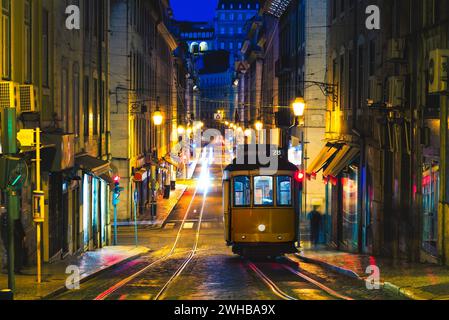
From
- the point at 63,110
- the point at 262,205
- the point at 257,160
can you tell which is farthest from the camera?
the point at 257,160

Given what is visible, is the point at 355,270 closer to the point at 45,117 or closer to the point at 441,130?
the point at 441,130

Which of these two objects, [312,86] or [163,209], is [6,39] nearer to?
[312,86]

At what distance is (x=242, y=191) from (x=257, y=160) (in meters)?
1.21

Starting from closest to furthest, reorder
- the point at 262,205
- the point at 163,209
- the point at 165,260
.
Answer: the point at 262,205
the point at 165,260
the point at 163,209

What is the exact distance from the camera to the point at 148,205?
5475cm

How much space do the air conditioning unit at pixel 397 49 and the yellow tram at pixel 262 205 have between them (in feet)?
17.9

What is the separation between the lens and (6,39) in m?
17.7

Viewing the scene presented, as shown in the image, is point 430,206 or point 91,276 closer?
point 430,206

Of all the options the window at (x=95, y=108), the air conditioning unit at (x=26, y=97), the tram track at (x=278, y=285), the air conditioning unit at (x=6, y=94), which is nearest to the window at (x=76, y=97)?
the window at (x=95, y=108)

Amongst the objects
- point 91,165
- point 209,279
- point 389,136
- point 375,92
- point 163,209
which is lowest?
point 163,209

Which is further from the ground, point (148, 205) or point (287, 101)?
point (287, 101)

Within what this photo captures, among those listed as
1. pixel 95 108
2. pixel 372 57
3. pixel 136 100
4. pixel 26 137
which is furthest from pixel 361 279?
pixel 136 100
